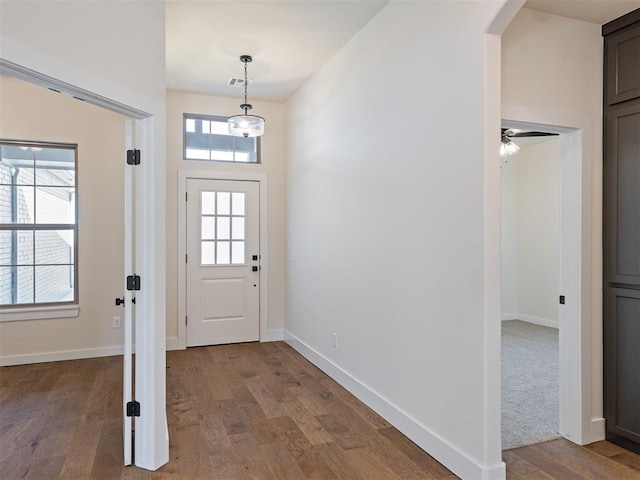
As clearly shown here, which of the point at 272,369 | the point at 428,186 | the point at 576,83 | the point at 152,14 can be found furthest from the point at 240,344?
the point at 576,83

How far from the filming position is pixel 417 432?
2.73 m

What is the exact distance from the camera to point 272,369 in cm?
431

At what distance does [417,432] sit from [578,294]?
1.36m

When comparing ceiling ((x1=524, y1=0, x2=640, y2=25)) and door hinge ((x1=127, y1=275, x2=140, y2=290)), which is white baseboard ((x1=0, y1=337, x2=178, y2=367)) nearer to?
door hinge ((x1=127, y1=275, x2=140, y2=290))

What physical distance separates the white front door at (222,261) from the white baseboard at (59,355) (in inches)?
33.7

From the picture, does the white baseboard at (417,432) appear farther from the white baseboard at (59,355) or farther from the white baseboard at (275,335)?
the white baseboard at (59,355)

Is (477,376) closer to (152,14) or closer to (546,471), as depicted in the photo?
(546,471)

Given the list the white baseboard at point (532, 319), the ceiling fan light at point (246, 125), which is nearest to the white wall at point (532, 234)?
the white baseboard at point (532, 319)

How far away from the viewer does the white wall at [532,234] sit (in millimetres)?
6379

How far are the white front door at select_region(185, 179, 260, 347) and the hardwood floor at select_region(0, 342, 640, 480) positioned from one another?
1.13 metres

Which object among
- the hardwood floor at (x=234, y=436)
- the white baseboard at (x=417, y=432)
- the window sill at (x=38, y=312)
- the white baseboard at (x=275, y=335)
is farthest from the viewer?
the white baseboard at (x=275, y=335)

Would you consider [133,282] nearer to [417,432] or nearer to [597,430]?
[417,432]

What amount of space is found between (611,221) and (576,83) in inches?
36.0

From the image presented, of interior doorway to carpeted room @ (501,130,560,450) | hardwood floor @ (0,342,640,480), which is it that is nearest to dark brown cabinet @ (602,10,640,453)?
hardwood floor @ (0,342,640,480)
